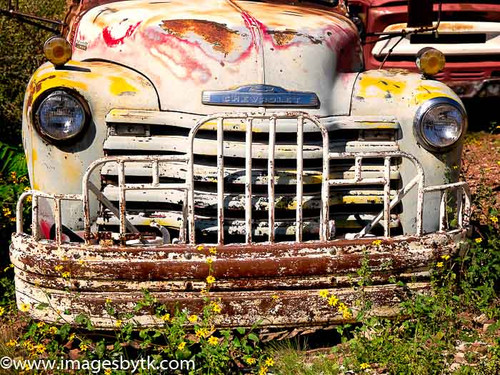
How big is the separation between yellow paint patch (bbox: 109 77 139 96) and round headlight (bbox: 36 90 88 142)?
0.63 feet

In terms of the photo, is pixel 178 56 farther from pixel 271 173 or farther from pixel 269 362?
pixel 269 362

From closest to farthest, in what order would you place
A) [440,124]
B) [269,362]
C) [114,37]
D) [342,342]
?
[269,362] → [342,342] → [440,124] → [114,37]

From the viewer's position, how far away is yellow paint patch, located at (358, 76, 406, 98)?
15.3 ft

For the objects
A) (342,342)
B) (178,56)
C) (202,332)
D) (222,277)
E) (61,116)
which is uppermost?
(178,56)

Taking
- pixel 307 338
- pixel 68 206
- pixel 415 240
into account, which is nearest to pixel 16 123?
pixel 68 206

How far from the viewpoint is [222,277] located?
3.96m

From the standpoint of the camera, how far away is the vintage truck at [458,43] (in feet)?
29.6

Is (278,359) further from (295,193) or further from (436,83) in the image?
(436,83)

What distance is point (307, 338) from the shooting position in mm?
4664

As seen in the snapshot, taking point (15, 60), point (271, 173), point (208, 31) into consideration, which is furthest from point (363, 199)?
point (15, 60)

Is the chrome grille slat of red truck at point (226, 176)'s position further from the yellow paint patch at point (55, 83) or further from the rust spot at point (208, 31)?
the rust spot at point (208, 31)

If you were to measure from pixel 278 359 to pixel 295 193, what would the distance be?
0.83 metres

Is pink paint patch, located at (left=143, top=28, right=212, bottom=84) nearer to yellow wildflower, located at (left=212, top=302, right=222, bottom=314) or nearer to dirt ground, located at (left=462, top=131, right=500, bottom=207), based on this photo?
yellow wildflower, located at (left=212, top=302, right=222, bottom=314)

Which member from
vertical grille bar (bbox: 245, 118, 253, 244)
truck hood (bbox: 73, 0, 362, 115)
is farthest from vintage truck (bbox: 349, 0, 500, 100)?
vertical grille bar (bbox: 245, 118, 253, 244)
